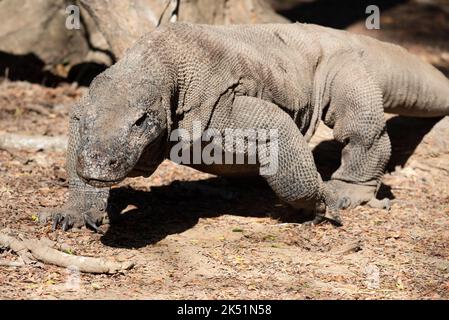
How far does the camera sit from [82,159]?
15.0ft

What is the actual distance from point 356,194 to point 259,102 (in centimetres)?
144

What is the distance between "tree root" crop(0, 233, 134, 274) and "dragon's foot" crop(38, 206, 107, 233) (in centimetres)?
45

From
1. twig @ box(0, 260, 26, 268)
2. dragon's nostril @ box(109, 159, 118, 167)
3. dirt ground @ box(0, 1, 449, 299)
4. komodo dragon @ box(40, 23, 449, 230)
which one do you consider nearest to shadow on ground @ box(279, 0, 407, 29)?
dirt ground @ box(0, 1, 449, 299)

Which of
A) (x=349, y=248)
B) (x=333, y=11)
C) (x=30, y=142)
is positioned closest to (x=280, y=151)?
(x=349, y=248)

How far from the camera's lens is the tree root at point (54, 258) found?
469 centimetres

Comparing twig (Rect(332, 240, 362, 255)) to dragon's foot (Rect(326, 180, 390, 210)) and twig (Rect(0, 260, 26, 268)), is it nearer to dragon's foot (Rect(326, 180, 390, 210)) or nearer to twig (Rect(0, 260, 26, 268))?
dragon's foot (Rect(326, 180, 390, 210))

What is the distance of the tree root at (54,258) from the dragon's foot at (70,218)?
445 mm

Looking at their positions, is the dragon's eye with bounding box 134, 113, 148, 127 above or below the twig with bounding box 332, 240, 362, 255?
above

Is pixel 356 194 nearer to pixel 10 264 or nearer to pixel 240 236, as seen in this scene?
pixel 240 236

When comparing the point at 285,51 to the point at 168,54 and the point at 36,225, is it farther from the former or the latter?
the point at 36,225

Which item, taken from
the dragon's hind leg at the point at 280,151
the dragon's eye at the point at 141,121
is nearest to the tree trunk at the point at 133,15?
the dragon's hind leg at the point at 280,151

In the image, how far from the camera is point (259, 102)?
5.57 metres

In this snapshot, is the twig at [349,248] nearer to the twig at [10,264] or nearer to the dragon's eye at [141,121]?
the dragon's eye at [141,121]

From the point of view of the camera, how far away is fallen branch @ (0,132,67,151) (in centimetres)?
741
